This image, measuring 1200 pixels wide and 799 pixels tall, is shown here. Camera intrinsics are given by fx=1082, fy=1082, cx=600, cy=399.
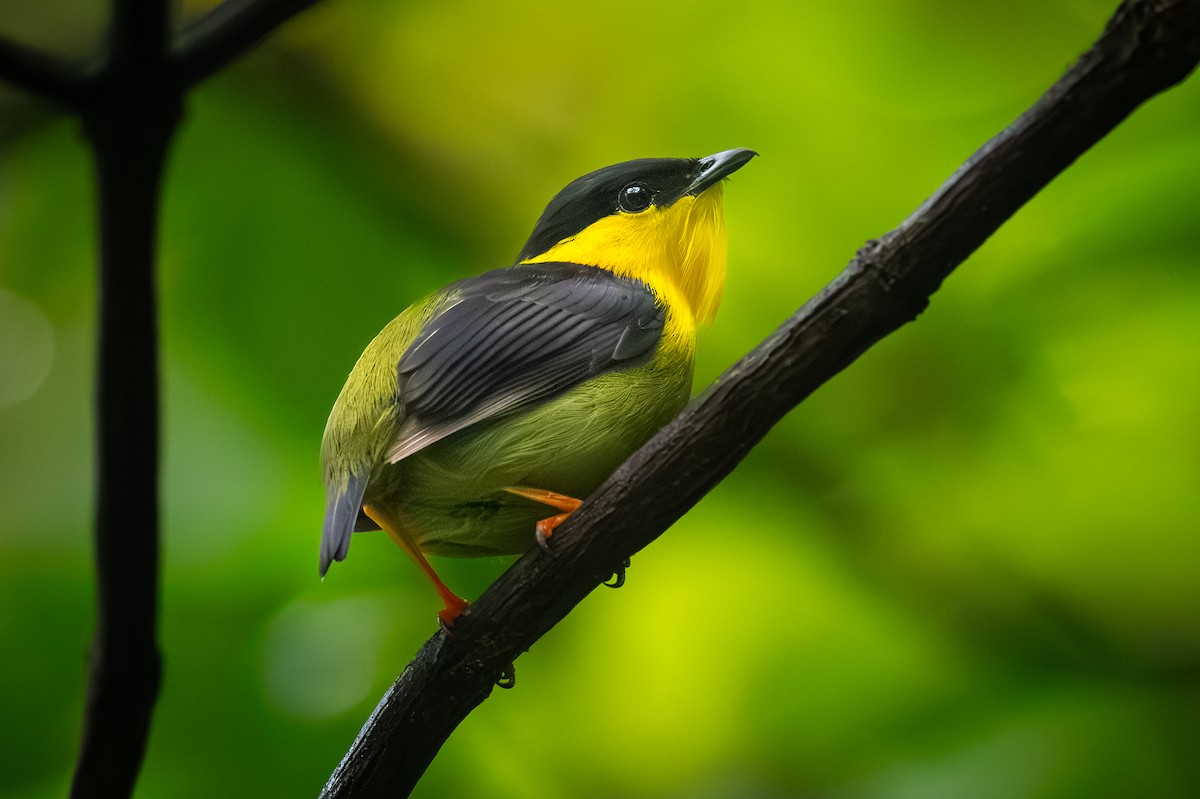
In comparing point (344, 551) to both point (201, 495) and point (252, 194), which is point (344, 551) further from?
point (252, 194)

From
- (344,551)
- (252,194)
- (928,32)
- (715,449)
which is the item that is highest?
(252,194)

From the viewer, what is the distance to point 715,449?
4.05ft

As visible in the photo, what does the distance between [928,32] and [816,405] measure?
0.80 m

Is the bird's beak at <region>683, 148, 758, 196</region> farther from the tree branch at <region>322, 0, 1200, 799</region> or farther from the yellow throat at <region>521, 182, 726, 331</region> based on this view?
the tree branch at <region>322, 0, 1200, 799</region>

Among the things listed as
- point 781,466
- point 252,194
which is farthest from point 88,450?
point 781,466

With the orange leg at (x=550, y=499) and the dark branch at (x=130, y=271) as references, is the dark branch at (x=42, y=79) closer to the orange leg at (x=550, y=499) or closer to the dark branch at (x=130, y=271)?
the dark branch at (x=130, y=271)

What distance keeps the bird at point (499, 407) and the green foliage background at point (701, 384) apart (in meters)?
0.60

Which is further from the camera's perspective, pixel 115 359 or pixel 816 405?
pixel 816 405

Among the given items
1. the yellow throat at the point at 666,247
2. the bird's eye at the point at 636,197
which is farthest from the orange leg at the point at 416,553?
the bird's eye at the point at 636,197

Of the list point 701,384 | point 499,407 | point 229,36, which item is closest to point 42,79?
point 229,36

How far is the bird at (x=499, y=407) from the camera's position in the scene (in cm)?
140

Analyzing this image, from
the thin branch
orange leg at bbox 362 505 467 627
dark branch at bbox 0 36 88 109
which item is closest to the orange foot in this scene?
orange leg at bbox 362 505 467 627

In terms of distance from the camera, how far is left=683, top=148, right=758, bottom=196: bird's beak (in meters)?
1.68

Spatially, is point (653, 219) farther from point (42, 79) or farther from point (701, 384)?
point (42, 79)
